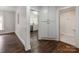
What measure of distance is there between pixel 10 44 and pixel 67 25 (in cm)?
103

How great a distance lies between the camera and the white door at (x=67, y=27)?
139 cm

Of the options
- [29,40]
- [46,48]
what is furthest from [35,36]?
[46,48]

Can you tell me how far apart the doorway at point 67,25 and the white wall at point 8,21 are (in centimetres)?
82

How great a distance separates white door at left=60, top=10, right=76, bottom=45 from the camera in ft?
4.57

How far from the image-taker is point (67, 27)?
143cm

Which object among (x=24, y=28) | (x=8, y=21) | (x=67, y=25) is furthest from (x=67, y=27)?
(x=8, y=21)

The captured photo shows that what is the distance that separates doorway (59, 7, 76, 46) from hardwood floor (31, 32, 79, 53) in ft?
0.30

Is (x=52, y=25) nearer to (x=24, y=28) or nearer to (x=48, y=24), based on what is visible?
(x=48, y=24)

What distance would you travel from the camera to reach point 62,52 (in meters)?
1.40

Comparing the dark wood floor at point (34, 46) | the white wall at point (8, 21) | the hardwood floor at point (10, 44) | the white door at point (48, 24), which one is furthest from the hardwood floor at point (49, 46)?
the white wall at point (8, 21)

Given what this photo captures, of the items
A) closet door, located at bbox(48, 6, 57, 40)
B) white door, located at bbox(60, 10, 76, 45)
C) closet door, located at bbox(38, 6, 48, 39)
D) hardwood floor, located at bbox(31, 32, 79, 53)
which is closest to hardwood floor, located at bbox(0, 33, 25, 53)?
hardwood floor, located at bbox(31, 32, 79, 53)

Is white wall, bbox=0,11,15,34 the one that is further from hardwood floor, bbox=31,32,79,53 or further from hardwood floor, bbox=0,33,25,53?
hardwood floor, bbox=31,32,79,53
